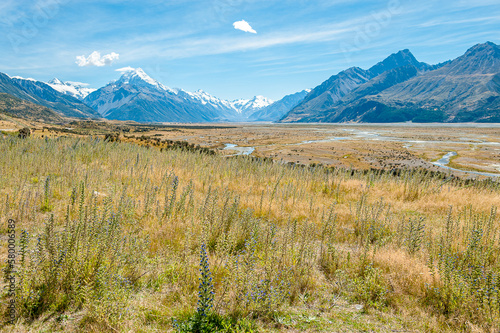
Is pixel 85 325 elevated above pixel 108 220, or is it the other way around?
pixel 108 220

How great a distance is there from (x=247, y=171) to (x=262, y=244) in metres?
8.67

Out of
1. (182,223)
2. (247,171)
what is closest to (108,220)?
(182,223)

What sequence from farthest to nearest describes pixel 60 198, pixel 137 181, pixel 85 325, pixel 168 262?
pixel 137 181
pixel 60 198
pixel 168 262
pixel 85 325

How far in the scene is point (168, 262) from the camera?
207 inches

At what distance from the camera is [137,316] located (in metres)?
3.70

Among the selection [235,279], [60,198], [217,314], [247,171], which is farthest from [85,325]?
[247,171]

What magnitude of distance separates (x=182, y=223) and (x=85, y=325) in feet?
11.1

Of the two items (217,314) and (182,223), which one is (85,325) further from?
(182,223)

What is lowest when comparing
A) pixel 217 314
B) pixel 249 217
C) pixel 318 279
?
pixel 318 279

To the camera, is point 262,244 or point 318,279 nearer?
point 318,279

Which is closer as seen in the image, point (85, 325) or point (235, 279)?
point (85, 325)

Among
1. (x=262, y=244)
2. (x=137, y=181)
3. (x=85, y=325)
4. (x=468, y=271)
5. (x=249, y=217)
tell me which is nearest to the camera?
(x=85, y=325)

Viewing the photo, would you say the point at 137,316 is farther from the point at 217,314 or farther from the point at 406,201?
the point at 406,201

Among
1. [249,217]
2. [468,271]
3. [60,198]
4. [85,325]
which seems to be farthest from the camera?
[60,198]
